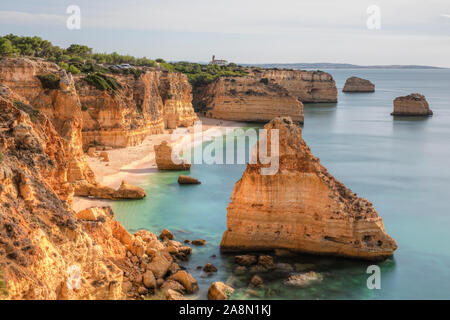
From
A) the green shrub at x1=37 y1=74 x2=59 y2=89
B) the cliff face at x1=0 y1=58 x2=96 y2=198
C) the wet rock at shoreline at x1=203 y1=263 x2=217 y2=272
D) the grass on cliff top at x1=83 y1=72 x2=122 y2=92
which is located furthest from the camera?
the grass on cliff top at x1=83 y1=72 x2=122 y2=92

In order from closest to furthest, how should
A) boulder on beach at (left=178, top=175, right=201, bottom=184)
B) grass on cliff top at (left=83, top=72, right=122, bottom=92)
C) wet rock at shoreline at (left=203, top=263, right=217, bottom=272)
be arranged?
1. wet rock at shoreline at (left=203, top=263, right=217, bottom=272)
2. boulder on beach at (left=178, top=175, right=201, bottom=184)
3. grass on cliff top at (left=83, top=72, right=122, bottom=92)

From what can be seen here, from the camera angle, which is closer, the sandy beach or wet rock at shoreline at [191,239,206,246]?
wet rock at shoreline at [191,239,206,246]

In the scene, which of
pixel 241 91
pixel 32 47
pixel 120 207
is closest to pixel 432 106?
pixel 241 91

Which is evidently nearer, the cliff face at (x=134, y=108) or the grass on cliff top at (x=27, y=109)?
the grass on cliff top at (x=27, y=109)

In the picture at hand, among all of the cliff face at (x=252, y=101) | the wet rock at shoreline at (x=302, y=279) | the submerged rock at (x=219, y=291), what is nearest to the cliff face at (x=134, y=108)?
the cliff face at (x=252, y=101)

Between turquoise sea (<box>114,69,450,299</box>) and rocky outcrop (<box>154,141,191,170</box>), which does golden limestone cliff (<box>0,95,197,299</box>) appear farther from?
rocky outcrop (<box>154,141,191,170</box>)

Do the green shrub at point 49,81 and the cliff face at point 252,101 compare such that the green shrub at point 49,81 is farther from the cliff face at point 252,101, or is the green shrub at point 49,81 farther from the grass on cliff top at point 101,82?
the cliff face at point 252,101

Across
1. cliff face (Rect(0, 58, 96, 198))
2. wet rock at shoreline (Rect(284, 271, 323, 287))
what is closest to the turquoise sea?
wet rock at shoreline (Rect(284, 271, 323, 287))
